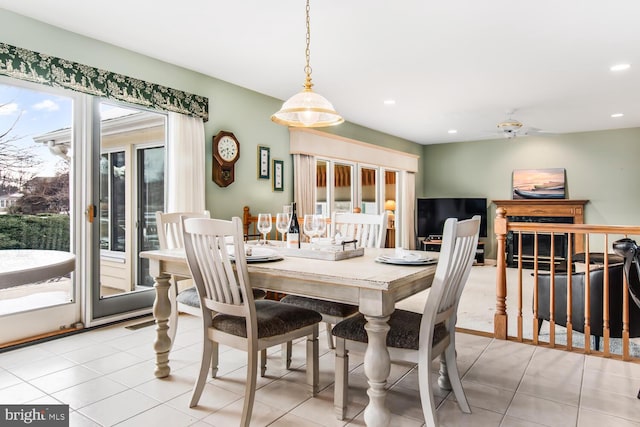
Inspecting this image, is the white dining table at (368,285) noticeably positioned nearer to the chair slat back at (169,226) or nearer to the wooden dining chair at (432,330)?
the wooden dining chair at (432,330)

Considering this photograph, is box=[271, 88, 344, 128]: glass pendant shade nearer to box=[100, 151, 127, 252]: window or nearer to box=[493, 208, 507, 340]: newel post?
box=[493, 208, 507, 340]: newel post

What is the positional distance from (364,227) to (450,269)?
1.27 metres

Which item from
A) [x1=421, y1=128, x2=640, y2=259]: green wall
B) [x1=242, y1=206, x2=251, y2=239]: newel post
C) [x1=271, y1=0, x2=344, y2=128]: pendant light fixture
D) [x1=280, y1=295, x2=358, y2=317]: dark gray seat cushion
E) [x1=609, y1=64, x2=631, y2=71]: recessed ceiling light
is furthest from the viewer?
[x1=421, y1=128, x2=640, y2=259]: green wall

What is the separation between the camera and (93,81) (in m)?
3.26

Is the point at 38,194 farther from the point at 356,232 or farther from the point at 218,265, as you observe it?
the point at 356,232

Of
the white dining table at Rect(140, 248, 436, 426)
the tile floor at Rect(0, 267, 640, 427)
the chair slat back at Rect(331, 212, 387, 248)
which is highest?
the chair slat back at Rect(331, 212, 387, 248)

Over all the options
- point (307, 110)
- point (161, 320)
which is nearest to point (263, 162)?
point (307, 110)

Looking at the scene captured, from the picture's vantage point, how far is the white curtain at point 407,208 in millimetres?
7945

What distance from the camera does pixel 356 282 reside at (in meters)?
1.62

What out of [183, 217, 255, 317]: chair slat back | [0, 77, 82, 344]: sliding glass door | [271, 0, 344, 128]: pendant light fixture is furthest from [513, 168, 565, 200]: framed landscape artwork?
[0, 77, 82, 344]: sliding glass door

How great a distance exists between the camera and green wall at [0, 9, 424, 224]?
3010mm

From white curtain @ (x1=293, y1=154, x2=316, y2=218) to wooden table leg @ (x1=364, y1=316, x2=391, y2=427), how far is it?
11.7ft

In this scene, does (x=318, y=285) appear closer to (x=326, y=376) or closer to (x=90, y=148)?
(x=326, y=376)

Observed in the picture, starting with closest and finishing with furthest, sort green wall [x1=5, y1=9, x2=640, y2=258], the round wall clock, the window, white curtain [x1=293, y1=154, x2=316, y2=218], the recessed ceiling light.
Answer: green wall [x1=5, y1=9, x2=640, y2=258] < the window < the recessed ceiling light < the round wall clock < white curtain [x1=293, y1=154, x2=316, y2=218]
